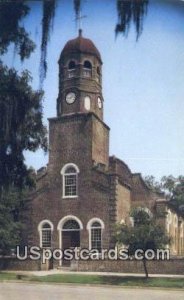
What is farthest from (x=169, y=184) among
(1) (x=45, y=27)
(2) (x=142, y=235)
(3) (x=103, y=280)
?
(1) (x=45, y=27)

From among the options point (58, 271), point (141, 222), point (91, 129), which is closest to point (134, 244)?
point (141, 222)

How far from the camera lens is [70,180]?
5.07m

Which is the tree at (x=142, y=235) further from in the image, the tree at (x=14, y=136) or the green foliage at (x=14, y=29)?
the green foliage at (x=14, y=29)

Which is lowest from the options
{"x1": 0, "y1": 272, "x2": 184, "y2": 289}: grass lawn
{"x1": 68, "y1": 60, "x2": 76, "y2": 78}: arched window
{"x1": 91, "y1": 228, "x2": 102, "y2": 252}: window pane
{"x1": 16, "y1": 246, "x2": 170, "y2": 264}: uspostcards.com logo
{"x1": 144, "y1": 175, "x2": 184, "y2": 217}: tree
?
{"x1": 0, "y1": 272, "x2": 184, "y2": 289}: grass lawn

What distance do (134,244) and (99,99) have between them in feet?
4.74

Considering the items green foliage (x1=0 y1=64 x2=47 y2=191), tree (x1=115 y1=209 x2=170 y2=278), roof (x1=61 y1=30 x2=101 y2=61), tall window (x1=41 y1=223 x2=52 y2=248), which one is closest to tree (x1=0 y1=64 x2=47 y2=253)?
green foliage (x1=0 y1=64 x2=47 y2=191)

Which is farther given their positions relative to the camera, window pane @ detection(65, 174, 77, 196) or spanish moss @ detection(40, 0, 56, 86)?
window pane @ detection(65, 174, 77, 196)

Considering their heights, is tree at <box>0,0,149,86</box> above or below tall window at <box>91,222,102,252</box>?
above

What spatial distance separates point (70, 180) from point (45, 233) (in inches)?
21.7

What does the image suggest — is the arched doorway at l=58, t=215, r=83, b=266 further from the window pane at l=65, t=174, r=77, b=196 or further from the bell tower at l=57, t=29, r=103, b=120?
the bell tower at l=57, t=29, r=103, b=120

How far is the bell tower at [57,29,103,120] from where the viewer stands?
4.74 m

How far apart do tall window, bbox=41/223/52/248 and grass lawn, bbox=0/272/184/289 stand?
32 centimetres

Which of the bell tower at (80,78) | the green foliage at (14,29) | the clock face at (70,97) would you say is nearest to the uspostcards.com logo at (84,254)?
the bell tower at (80,78)

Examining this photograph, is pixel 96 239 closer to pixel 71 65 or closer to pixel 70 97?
pixel 70 97
